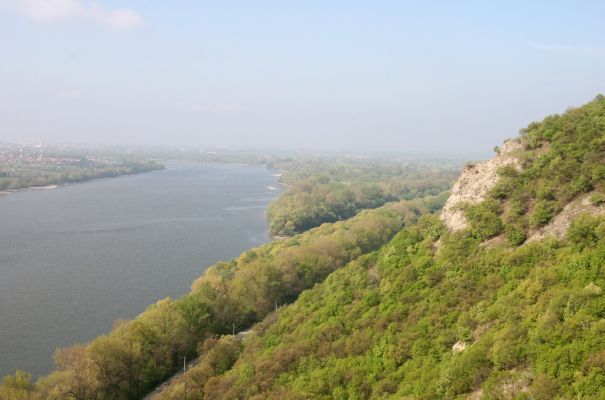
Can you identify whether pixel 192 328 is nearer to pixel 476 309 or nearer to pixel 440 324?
pixel 440 324

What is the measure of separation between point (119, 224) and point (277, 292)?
34.5m

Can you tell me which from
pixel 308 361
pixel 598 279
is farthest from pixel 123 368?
pixel 598 279

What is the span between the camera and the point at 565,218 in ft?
37.3

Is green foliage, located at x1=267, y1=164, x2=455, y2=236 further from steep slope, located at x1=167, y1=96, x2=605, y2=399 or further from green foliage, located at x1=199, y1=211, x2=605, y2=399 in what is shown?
green foliage, located at x1=199, y1=211, x2=605, y2=399

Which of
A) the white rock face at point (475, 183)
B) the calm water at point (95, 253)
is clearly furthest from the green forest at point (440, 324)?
the calm water at point (95, 253)

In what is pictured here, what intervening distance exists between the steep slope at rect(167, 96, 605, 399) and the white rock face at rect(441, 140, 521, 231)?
0.09 m

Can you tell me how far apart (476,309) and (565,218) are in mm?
3402

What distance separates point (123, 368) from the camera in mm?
17453

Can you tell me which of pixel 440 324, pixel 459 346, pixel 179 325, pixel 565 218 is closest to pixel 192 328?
pixel 179 325

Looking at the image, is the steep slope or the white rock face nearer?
the steep slope

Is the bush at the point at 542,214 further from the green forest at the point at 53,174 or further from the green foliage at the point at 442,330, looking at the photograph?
the green forest at the point at 53,174

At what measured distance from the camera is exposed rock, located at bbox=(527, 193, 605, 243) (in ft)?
36.3

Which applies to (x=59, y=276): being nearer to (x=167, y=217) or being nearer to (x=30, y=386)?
(x=30, y=386)

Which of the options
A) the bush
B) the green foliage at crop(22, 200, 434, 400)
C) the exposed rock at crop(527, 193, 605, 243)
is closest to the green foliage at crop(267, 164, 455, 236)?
the green foliage at crop(22, 200, 434, 400)
